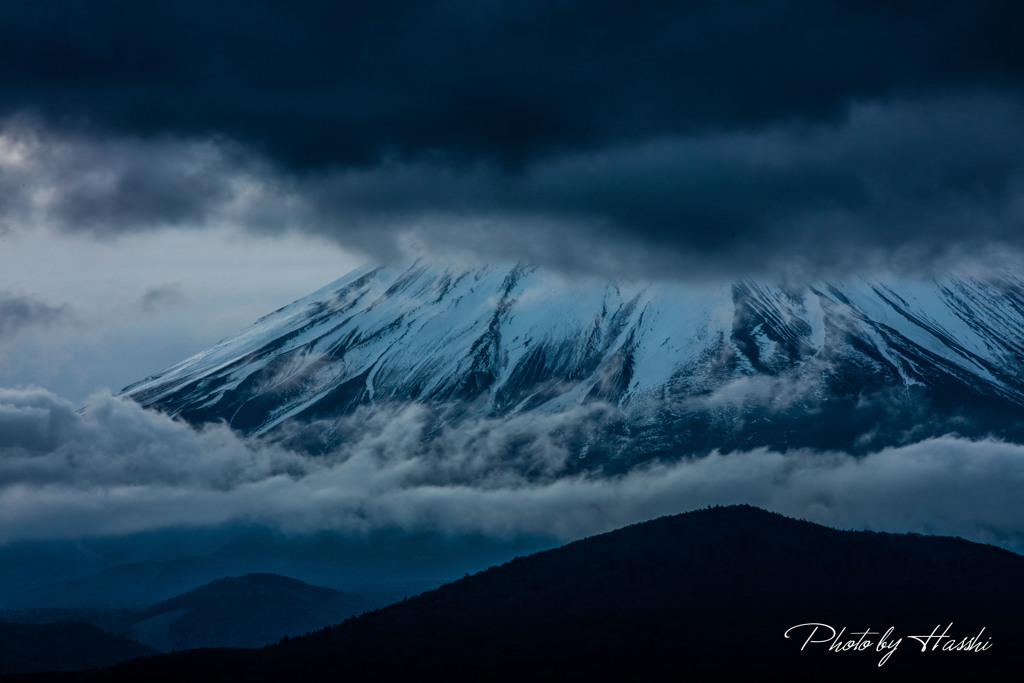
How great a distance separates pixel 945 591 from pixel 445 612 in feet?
196

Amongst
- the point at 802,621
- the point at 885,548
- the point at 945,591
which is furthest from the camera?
the point at 885,548

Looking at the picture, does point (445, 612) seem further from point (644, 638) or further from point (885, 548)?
point (885, 548)

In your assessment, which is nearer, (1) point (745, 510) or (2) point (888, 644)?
(2) point (888, 644)

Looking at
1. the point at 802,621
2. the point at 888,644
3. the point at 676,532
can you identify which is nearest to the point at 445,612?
the point at 676,532

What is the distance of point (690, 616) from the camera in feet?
472

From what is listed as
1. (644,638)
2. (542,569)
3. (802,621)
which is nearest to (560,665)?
(644,638)

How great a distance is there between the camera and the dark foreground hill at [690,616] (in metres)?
130

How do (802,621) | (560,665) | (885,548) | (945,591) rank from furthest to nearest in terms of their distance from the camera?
(885,548)
(945,591)
(802,621)
(560,665)

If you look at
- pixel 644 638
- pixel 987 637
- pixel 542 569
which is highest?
pixel 542 569

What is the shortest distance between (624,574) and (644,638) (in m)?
23.4

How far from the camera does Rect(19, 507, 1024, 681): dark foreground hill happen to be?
425 ft

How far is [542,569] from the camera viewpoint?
17025cm

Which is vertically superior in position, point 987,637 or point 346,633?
point 346,633

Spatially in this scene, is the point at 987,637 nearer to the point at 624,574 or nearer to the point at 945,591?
the point at 945,591
